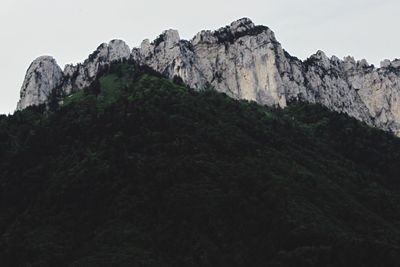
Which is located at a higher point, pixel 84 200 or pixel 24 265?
pixel 84 200

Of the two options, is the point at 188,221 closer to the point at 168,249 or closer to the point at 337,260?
the point at 168,249

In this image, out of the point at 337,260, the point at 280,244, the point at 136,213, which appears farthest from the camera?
the point at 136,213

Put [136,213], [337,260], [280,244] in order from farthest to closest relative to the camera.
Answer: [136,213]
[280,244]
[337,260]

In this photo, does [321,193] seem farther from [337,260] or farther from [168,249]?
[168,249]

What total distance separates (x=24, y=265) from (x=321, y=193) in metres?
86.7

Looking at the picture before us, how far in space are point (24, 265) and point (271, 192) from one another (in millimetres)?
69094

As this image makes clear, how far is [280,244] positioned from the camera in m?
162

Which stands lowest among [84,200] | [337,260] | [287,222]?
[337,260]

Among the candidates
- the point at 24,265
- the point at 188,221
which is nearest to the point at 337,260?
the point at 188,221

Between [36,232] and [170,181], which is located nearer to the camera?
[36,232]

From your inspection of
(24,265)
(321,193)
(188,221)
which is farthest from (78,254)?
(321,193)

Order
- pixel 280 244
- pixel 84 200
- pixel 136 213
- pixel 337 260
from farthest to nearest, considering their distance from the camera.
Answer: pixel 84 200, pixel 136 213, pixel 280 244, pixel 337 260

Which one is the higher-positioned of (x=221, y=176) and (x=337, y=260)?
(x=221, y=176)

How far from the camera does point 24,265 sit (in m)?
155
